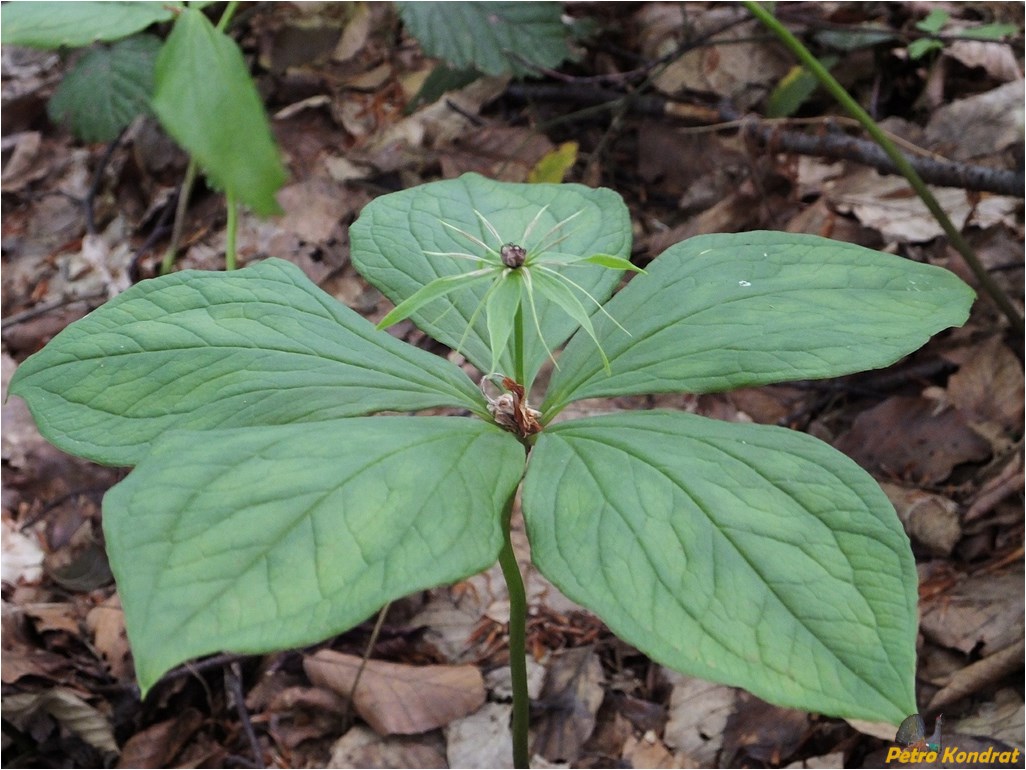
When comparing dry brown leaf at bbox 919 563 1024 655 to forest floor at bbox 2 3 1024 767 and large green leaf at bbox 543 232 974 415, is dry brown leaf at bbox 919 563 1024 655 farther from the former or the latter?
large green leaf at bbox 543 232 974 415

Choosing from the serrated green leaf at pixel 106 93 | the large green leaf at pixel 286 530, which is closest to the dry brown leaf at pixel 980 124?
the large green leaf at pixel 286 530

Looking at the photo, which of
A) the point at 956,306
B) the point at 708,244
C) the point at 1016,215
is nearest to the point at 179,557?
the point at 708,244

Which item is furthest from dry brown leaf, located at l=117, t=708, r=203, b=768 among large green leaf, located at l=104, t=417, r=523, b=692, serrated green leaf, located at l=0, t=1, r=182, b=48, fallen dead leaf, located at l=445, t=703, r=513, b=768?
serrated green leaf, located at l=0, t=1, r=182, b=48

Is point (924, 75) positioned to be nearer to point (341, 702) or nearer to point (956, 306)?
point (956, 306)

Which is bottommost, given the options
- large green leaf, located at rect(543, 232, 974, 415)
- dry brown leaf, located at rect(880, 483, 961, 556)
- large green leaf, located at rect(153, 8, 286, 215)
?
dry brown leaf, located at rect(880, 483, 961, 556)

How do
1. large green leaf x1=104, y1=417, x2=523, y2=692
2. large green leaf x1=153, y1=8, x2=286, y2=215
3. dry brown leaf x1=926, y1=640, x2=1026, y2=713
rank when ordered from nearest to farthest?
large green leaf x1=153, y1=8, x2=286, y2=215
large green leaf x1=104, y1=417, x2=523, y2=692
dry brown leaf x1=926, y1=640, x2=1026, y2=713

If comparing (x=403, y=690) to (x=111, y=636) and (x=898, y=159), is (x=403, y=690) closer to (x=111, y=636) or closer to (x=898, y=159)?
(x=111, y=636)

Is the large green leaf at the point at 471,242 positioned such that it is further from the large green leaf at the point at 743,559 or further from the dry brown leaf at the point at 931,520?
the dry brown leaf at the point at 931,520

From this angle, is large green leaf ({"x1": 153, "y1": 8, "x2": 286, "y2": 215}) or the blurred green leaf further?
the blurred green leaf
